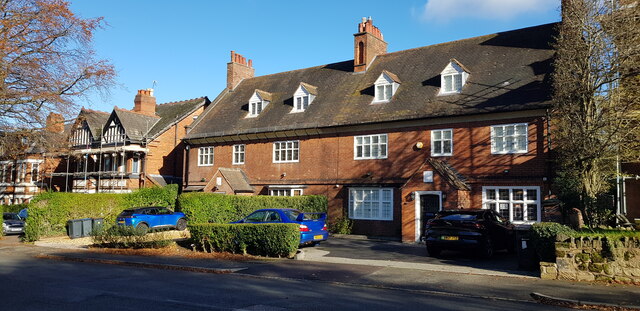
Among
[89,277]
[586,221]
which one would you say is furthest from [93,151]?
[586,221]

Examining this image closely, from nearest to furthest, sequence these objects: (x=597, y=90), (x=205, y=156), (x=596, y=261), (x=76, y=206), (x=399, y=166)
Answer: (x=596, y=261), (x=597, y=90), (x=399, y=166), (x=76, y=206), (x=205, y=156)

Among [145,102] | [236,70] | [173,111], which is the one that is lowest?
[173,111]

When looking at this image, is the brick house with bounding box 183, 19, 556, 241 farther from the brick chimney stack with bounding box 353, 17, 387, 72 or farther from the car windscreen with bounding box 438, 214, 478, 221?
the car windscreen with bounding box 438, 214, 478, 221

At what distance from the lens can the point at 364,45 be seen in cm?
2938

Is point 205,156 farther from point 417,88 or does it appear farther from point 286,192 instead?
point 417,88

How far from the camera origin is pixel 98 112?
41438 millimetres

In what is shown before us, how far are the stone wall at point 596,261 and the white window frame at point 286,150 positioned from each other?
57.0ft

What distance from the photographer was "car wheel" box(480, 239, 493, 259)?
1479 centimetres

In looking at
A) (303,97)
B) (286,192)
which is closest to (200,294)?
(286,192)

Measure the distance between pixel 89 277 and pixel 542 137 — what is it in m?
17.2

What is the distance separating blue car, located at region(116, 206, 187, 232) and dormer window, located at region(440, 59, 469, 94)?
48.4ft

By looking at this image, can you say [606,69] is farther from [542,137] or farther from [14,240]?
[14,240]

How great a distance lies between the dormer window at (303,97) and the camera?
1129 inches

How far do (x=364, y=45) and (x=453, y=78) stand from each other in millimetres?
7645
